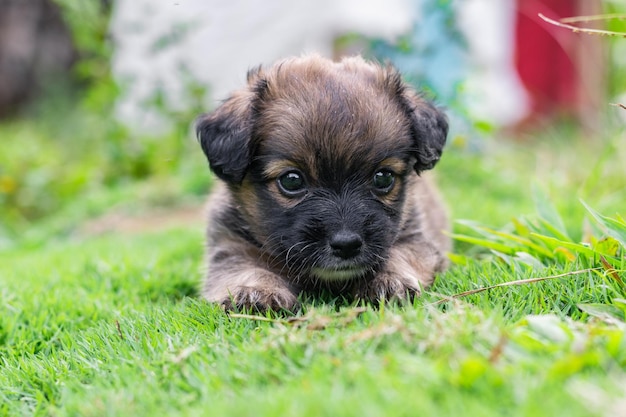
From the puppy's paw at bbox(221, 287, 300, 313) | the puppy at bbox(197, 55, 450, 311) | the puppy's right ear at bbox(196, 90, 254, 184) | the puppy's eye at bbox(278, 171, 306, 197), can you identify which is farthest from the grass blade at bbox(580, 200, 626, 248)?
the puppy's right ear at bbox(196, 90, 254, 184)

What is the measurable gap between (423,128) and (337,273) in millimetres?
976

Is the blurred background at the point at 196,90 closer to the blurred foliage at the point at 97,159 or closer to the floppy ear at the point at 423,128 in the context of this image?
the blurred foliage at the point at 97,159

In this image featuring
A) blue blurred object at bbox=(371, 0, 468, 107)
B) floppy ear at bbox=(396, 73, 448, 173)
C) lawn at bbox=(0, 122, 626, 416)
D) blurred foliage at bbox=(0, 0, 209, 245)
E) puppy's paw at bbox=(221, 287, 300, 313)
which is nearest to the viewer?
lawn at bbox=(0, 122, 626, 416)

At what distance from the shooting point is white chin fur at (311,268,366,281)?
3.35 m

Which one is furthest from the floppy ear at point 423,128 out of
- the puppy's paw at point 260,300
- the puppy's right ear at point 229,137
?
the puppy's paw at point 260,300

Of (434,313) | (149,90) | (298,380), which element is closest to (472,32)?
(149,90)

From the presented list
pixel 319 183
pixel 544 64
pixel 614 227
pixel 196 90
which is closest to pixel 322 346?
pixel 319 183

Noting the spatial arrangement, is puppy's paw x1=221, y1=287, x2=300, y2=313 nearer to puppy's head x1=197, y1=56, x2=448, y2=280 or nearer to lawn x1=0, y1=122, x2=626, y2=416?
lawn x1=0, y1=122, x2=626, y2=416

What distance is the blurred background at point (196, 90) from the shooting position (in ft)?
26.3

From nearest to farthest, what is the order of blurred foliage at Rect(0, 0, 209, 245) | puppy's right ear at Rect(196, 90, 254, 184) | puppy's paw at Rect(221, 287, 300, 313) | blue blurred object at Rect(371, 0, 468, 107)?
puppy's paw at Rect(221, 287, 300, 313) → puppy's right ear at Rect(196, 90, 254, 184) → blue blurred object at Rect(371, 0, 468, 107) → blurred foliage at Rect(0, 0, 209, 245)

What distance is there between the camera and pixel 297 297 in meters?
3.39

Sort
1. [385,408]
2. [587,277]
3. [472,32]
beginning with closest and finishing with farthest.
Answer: [385,408] < [587,277] < [472,32]

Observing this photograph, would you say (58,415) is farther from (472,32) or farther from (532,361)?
(472,32)

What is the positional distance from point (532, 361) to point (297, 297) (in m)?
1.45
